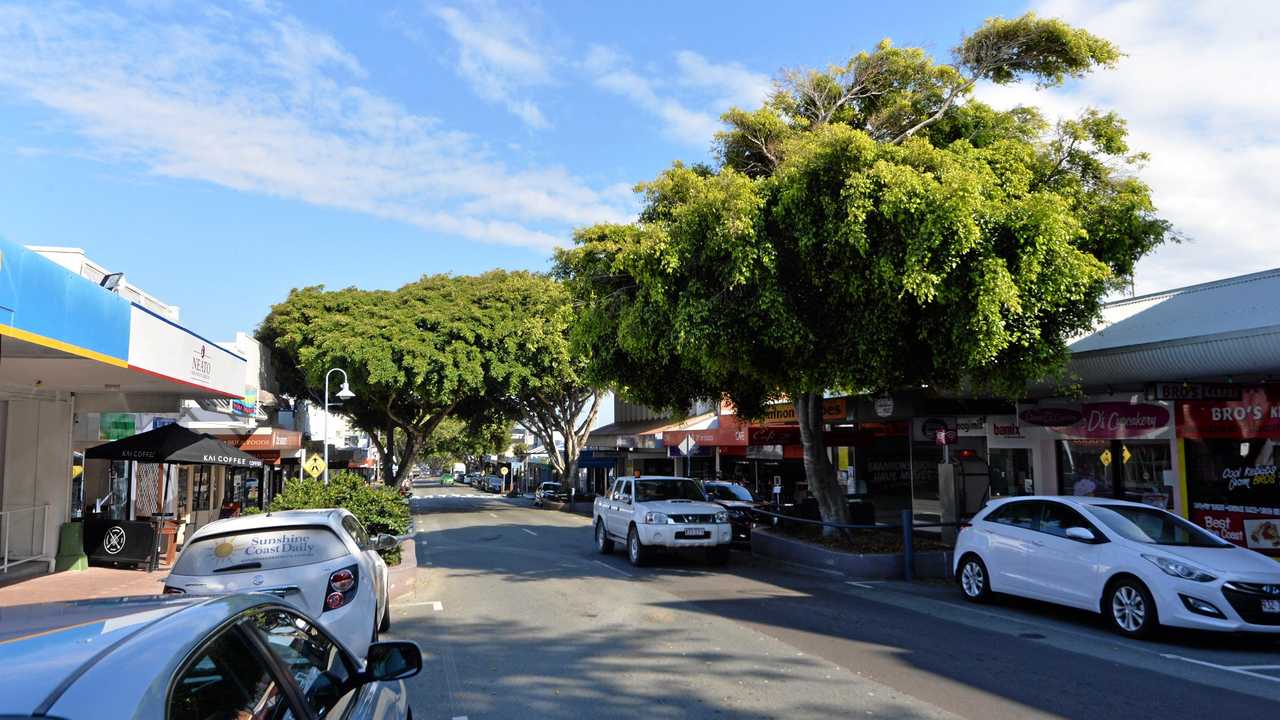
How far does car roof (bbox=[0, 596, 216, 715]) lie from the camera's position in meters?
2.00

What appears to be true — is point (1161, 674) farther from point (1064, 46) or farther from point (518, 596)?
point (1064, 46)

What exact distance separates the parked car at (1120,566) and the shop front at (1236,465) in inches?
189

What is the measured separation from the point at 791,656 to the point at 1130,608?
418 centimetres

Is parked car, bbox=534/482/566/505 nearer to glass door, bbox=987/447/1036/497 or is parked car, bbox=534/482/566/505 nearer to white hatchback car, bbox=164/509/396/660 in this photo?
glass door, bbox=987/447/1036/497

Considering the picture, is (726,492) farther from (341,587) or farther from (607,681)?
(341,587)

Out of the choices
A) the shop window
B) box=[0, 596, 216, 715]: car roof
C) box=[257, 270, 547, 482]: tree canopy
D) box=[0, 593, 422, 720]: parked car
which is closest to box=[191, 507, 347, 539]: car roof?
box=[0, 593, 422, 720]: parked car

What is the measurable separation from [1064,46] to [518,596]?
41.6ft

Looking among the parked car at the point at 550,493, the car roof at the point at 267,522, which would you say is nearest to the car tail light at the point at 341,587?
the car roof at the point at 267,522

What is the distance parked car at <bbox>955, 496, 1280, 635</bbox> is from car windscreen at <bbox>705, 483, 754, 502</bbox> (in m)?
12.4

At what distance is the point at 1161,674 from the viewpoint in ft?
26.4

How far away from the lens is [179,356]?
13.4m

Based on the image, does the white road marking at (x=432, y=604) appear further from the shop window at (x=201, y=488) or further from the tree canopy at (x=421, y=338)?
the tree canopy at (x=421, y=338)

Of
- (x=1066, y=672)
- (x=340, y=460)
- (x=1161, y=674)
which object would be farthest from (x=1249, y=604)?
(x=340, y=460)

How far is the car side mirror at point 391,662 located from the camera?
11.8ft
